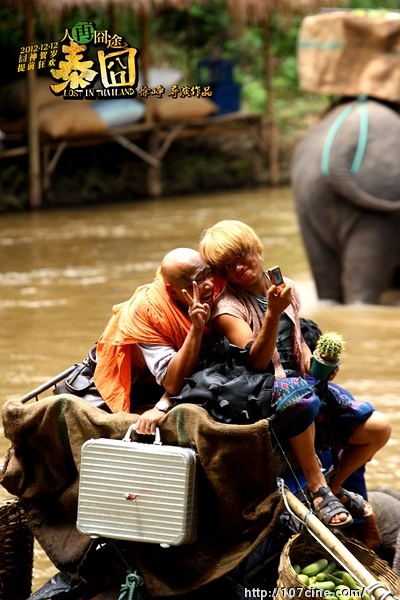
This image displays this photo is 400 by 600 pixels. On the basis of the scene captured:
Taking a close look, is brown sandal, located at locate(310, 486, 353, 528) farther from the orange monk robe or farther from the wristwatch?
the orange monk robe

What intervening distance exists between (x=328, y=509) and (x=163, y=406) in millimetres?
576

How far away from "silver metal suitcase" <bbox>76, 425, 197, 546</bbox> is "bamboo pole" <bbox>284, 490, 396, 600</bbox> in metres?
0.30

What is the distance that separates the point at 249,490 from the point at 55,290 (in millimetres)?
7081

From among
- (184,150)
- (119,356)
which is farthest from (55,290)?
(184,150)

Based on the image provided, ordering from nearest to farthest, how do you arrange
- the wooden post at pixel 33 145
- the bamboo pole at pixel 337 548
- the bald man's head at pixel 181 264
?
the bamboo pole at pixel 337 548 < the bald man's head at pixel 181 264 < the wooden post at pixel 33 145

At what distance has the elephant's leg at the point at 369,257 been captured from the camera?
8859 millimetres

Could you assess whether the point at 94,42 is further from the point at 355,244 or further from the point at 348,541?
the point at 355,244

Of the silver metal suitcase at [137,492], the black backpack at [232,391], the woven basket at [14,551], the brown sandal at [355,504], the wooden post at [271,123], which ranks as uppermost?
the black backpack at [232,391]

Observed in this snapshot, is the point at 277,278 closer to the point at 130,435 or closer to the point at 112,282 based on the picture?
the point at 130,435

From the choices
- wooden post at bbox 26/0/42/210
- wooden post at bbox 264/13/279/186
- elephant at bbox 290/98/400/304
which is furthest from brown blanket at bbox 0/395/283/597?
Result: wooden post at bbox 264/13/279/186

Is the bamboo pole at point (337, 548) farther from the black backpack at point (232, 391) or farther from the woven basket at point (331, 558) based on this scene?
the black backpack at point (232, 391)

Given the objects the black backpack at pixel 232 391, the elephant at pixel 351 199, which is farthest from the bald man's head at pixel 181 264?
the elephant at pixel 351 199

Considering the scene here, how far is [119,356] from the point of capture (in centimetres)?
358

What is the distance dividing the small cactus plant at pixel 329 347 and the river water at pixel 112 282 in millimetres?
1550
